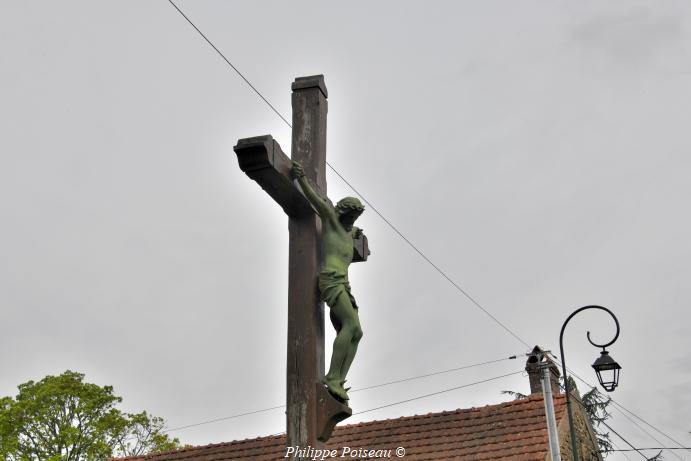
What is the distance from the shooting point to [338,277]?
5.81 meters

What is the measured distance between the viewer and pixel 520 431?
14242 mm

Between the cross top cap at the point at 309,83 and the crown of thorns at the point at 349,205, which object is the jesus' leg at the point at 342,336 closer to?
the crown of thorns at the point at 349,205

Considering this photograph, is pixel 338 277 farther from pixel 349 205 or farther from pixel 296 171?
pixel 296 171

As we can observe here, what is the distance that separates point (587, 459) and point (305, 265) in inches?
460

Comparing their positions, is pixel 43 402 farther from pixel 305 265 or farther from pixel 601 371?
pixel 305 265

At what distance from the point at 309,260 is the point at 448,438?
9.58m

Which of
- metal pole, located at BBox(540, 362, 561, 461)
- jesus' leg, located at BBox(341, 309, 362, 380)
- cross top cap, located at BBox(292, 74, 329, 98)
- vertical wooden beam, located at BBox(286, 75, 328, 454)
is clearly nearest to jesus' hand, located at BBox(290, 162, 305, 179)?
vertical wooden beam, located at BBox(286, 75, 328, 454)

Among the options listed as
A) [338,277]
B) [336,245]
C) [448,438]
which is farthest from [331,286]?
[448,438]

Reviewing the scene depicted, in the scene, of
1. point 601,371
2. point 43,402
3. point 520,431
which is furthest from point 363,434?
point 43,402

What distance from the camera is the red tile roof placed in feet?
45.8

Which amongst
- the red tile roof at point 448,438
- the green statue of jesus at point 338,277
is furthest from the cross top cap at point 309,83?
the red tile roof at point 448,438

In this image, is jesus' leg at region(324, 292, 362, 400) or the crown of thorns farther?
the crown of thorns

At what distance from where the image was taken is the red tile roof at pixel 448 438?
550 inches

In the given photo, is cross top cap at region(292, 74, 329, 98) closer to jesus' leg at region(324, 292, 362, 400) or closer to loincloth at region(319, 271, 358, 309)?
loincloth at region(319, 271, 358, 309)
